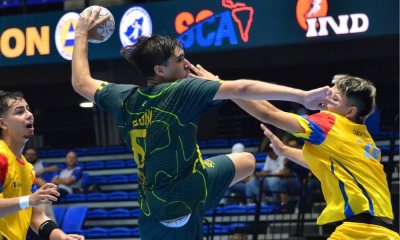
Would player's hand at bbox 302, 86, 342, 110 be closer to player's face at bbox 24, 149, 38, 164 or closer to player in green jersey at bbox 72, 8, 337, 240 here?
player in green jersey at bbox 72, 8, 337, 240

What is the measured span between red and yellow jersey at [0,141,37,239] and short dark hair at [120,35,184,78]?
5.13ft

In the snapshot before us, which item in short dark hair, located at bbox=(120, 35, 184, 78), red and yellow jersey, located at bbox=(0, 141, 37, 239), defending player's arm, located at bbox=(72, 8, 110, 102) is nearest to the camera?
short dark hair, located at bbox=(120, 35, 184, 78)

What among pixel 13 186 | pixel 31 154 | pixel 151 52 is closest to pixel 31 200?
pixel 13 186

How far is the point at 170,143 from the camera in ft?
12.4

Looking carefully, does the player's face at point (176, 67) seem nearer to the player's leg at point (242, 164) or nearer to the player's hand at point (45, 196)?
the player's leg at point (242, 164)

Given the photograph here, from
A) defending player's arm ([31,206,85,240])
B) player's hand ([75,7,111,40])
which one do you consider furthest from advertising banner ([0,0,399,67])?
player's hand ([75,7,111,40])

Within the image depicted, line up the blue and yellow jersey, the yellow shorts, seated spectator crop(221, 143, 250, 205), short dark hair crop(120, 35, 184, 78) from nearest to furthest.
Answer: the blue and yellow jersey
short dark hair crop(120, 35, 184, 78)
the yellow shorts
seated spectator crop(221, 143, 250, 205)

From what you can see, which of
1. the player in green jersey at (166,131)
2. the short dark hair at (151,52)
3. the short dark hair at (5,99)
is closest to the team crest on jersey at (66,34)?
the short dark hair at (5,99)

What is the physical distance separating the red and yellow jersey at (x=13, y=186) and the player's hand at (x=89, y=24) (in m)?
1.37

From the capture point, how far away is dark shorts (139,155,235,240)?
3.83 m

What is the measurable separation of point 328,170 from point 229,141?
353 inches

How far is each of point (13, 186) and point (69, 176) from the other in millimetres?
7728

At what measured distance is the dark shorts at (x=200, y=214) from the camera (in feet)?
12.6

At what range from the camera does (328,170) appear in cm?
473
